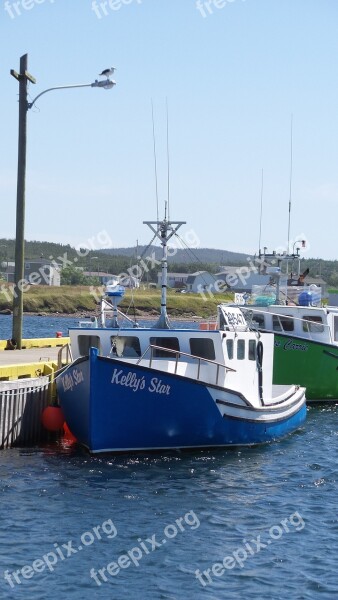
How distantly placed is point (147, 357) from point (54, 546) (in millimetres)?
7901

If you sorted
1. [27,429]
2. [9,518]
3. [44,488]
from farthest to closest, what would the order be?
[27,429]
[44,488]
[9,518]

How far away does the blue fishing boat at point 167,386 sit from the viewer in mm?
20328

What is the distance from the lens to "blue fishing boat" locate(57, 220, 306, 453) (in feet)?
66.7

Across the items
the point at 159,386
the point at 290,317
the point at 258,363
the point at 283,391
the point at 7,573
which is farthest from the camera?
the point at 290,317

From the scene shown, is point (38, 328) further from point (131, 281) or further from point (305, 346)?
point (131, 281)

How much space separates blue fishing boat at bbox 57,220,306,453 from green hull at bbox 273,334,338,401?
24.4ft

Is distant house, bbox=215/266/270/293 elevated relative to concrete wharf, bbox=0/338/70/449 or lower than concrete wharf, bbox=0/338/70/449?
elevated

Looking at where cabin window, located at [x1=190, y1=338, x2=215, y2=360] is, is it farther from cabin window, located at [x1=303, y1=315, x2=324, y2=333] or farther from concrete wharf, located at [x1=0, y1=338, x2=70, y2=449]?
cabin window, located at [x1=303, y1=315, x2=324, y2=333]

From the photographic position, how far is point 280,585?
1332cm

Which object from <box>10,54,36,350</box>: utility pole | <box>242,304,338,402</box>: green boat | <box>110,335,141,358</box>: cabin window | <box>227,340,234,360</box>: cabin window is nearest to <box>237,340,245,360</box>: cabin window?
<box>227,340,234,360</box>: cabin window

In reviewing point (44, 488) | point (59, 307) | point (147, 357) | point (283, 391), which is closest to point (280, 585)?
point (44, 488)

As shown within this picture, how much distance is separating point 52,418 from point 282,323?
41.8 feet

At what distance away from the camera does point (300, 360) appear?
32281 mm

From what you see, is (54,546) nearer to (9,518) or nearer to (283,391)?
(9,518)
